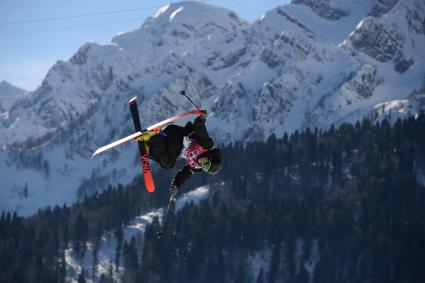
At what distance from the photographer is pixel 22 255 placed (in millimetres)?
168625

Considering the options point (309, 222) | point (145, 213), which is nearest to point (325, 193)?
point (309, 222)

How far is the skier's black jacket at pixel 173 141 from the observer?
29.2m

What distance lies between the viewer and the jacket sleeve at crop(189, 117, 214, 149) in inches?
1153

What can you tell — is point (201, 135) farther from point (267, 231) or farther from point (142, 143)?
point (267, 231)

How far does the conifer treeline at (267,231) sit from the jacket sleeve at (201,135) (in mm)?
120446

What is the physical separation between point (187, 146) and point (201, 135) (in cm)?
69

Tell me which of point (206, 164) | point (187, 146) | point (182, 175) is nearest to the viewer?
point (206, 164)

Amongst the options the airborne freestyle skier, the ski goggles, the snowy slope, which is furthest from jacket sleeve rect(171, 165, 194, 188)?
the snowy slope

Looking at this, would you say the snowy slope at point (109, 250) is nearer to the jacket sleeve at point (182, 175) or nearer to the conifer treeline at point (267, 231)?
the conifer treeline at point (267, 231)

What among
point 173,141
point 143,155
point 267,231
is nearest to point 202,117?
point 173,141

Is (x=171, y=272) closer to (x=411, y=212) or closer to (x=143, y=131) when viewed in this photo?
(x=411, y=212)

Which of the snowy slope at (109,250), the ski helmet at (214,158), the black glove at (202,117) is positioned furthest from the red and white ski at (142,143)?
the snowy slope at (109,250)

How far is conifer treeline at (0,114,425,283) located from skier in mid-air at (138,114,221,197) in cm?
12021

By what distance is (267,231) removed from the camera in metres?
169
